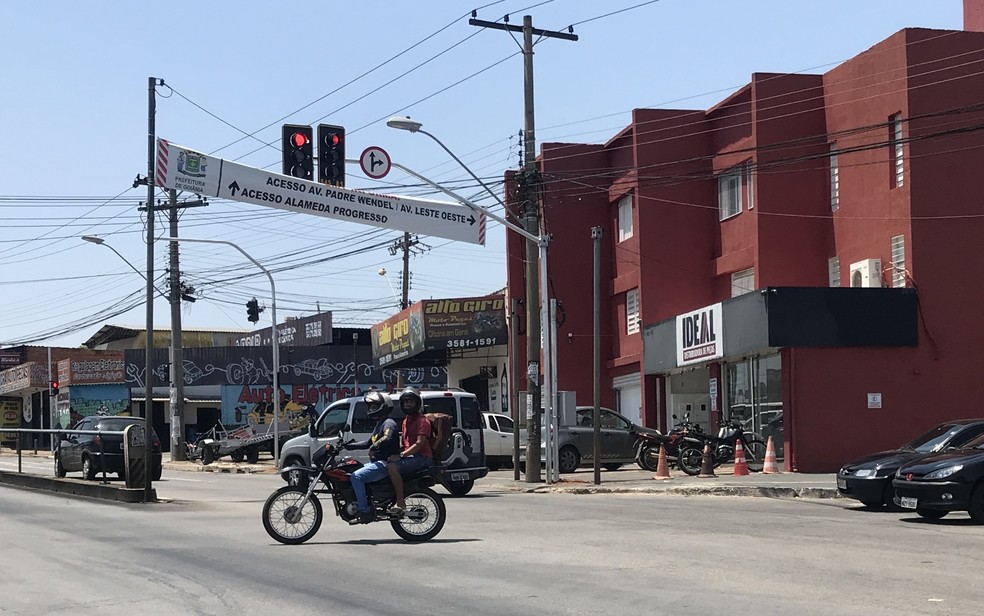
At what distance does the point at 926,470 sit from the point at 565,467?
1535cm

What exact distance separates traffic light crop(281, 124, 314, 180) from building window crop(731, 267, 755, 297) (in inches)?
615

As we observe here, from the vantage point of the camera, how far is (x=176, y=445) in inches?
1809

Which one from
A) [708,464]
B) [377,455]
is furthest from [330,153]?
[708,464]

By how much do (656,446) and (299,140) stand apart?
12.0 meters

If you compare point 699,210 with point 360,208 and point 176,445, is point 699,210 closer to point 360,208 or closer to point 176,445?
point 360,208

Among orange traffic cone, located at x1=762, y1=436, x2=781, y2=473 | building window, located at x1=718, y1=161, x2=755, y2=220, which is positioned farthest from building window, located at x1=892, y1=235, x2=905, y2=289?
building window, located at x1=718, y1=161, x2=755, y2=220

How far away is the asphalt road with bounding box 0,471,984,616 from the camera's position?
31.5 ft

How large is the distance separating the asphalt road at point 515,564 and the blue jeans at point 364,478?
48 centimetres

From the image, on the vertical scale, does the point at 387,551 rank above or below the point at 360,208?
below

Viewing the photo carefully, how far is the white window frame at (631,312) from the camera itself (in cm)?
3831

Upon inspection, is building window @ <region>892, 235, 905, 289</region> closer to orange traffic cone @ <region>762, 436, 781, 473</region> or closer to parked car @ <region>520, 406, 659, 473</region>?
orange traffic cone @ <region>762, 436, 781, 473</region>

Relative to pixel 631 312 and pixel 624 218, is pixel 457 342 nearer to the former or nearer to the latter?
pixel 631 312

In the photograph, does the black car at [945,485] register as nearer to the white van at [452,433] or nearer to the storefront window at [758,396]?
the white van at [452,433]

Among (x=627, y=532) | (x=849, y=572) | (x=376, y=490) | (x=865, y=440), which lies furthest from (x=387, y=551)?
(x=865, y=440)
